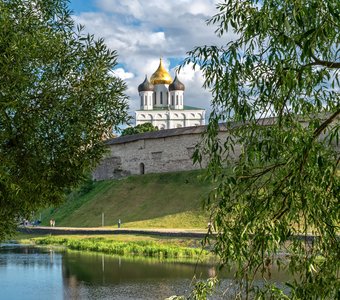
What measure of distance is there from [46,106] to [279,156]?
388 cm

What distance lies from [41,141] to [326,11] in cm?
455

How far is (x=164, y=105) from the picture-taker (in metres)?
81.8

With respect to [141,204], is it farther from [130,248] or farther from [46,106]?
[46,106]

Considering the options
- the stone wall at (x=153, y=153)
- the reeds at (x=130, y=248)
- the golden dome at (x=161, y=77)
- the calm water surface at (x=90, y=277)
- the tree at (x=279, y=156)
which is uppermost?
the golden dome at (x=161, y=77)

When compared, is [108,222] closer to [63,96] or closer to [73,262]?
[73,262]

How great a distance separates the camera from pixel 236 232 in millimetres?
4004

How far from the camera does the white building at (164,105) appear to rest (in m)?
80.1

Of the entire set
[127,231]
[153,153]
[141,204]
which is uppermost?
[153,153]

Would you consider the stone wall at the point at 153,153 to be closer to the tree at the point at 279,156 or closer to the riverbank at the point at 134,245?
the riverbank at the point at 134,245

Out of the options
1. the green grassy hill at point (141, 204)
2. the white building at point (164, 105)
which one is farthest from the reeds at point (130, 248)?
the white building at point (164, 105)

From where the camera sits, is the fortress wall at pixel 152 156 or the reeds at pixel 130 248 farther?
the fortress wall at pixel 152 156

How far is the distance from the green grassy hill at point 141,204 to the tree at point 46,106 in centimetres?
2410

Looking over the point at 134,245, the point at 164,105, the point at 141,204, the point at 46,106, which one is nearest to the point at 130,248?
the point at 134,245

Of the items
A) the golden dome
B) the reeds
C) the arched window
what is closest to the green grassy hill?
the arched window
